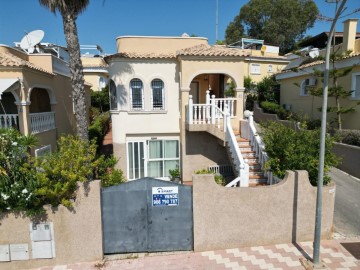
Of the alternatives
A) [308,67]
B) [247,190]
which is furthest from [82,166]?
[308,67]

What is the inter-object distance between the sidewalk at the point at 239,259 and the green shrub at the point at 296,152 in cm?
245

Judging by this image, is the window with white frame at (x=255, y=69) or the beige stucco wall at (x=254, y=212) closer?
the beige stucco wall at (x=254, y=212)

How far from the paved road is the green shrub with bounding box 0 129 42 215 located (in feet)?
36.3

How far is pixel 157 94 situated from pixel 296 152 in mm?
9153

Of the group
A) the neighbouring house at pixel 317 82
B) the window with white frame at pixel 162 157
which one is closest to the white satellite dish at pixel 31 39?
the window with white frame at pixel 162 157

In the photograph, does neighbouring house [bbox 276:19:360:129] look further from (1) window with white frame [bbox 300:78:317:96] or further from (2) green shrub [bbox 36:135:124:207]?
(2) green shrub [bbox 36:135:124:207]

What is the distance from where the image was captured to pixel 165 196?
858 centimetres

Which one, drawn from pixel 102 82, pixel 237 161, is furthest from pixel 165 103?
pixel 102 82

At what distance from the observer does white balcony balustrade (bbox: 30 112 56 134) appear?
14.2 m

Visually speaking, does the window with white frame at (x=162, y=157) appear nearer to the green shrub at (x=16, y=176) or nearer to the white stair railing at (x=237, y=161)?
the white stair railing at (x=237, y=161)

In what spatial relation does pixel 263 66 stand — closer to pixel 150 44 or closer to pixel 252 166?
pixel 150 44

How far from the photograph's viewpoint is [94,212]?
824cm

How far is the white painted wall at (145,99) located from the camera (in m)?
15.0

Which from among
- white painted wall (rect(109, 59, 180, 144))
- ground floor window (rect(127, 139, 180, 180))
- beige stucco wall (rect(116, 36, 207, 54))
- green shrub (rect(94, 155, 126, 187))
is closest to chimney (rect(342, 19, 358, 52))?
beige stucco wall (rect(116, 36, 207, 54))
